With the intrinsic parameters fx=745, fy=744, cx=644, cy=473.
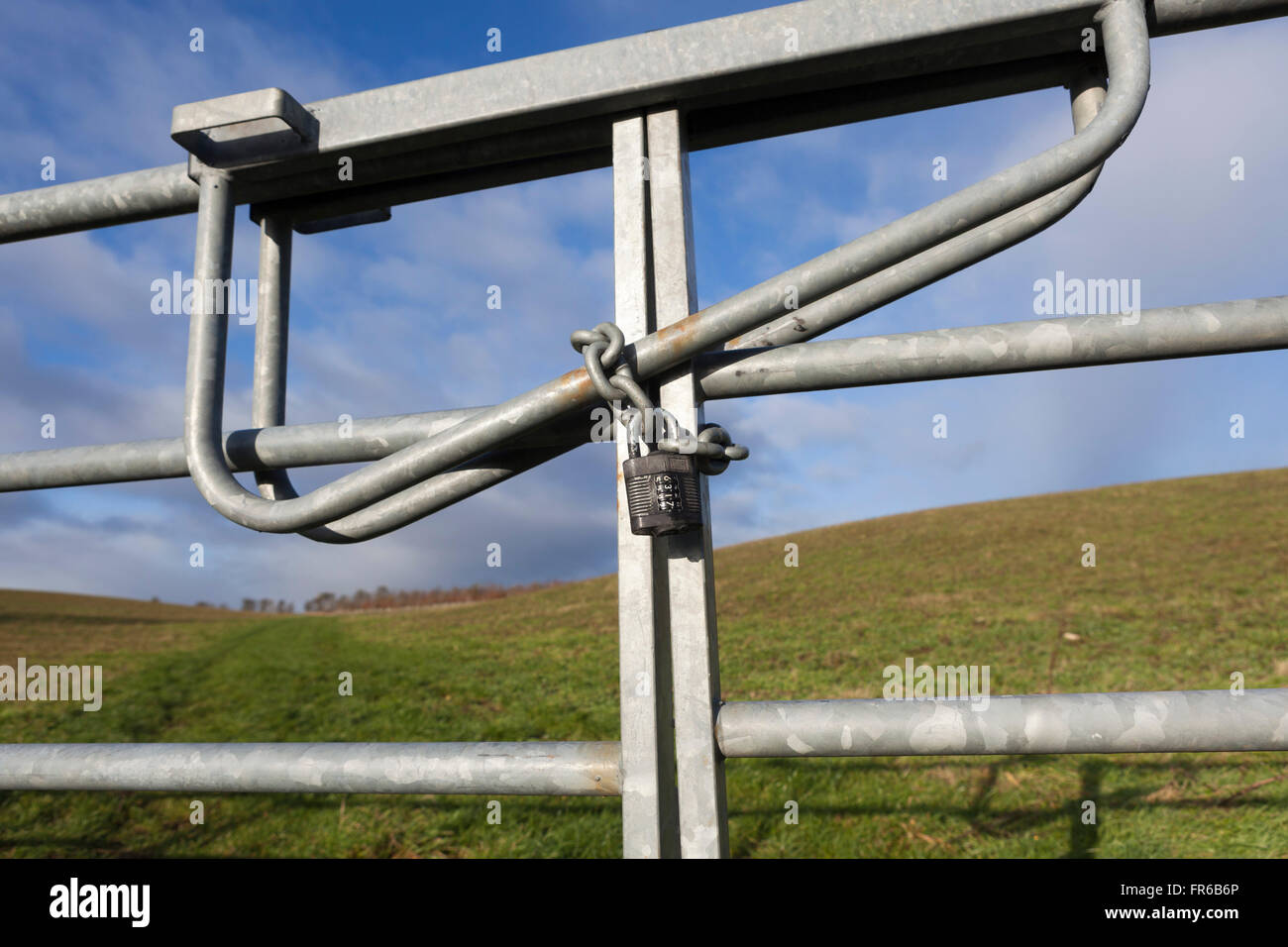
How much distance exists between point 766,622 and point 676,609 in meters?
7.99

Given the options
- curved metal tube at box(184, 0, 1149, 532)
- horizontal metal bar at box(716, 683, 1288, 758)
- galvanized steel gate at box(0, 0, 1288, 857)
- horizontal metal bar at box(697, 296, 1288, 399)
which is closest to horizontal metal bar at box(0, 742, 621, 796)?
galvanized steel gate at box(0, 0, 1288, 857)

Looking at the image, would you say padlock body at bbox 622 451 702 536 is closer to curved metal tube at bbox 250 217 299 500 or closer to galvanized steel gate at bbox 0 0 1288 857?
galvanized steel gate at bbox 0 0 1288 857

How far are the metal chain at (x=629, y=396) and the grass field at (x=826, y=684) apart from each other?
2289 millimetres

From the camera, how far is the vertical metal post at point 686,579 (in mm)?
1029

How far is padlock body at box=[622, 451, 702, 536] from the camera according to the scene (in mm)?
1017

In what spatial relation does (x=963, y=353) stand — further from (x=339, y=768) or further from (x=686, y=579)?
(x=339, y=768)

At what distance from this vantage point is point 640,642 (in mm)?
1062

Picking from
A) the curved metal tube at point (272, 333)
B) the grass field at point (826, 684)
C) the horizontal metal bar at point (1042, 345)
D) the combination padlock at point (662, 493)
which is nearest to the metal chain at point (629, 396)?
the combination padlock at point (662, 493)

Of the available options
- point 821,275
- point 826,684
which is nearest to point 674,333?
point 821,275

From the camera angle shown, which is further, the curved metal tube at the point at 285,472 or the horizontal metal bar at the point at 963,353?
the curved metal tube at the point at 285,472

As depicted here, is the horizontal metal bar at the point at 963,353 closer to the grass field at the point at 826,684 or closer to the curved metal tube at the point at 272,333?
the curved metal tube at the point at 272,333

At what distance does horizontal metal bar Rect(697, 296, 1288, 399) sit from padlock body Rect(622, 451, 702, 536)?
0.21 meters

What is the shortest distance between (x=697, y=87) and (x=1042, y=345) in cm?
65
